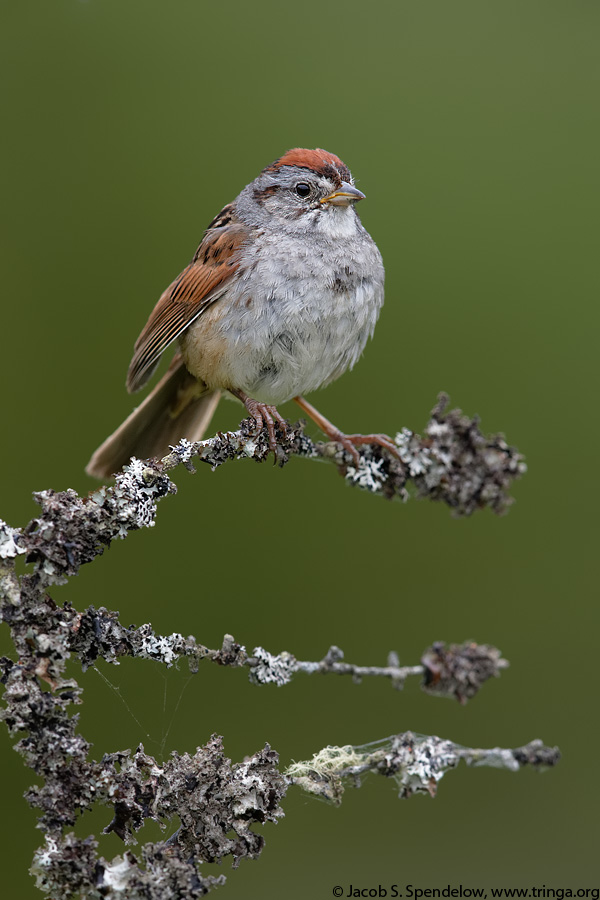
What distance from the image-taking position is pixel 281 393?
3.13m

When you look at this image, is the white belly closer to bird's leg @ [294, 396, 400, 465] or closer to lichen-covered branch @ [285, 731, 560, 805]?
bird's leg @ [294, 396, 400, 465]

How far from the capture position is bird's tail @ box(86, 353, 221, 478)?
337cm

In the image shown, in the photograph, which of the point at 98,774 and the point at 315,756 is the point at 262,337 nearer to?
the point at 315,756

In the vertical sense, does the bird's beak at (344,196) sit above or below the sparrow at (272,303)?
above

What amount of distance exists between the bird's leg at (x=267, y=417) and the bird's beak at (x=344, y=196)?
0.77 m

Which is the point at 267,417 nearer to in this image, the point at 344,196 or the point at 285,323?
the point at 285,323

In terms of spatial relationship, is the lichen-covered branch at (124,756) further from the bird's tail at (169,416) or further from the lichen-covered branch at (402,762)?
the bird's tail at (169,416)

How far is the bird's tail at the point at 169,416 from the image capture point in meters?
3.37

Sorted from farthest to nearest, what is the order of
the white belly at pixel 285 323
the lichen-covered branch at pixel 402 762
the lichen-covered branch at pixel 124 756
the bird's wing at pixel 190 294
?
the bird's wing at pixel 190 294 < the white belly at pixel 285 323 < the lichen-covered branch at pixel 402 762 < the lichen-covered branch at pixel 124 756

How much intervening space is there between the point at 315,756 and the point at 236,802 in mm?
294

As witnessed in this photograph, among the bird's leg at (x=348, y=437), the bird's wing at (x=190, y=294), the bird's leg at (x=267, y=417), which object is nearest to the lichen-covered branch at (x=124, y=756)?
the bird's leg at (x=267, y=417)

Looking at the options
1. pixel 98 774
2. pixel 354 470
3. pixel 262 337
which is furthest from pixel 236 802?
pixel 262 337

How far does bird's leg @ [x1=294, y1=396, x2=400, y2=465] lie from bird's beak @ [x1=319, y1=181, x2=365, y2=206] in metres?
0.82

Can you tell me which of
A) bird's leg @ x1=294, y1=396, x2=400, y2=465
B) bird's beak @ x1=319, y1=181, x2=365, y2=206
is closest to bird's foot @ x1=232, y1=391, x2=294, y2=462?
bird's leg @ x1=294, y1=396, x2=400, y2=465
